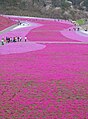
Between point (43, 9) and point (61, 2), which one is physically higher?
point (61, 2)

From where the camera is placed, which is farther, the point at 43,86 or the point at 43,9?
→ the point at 43,9

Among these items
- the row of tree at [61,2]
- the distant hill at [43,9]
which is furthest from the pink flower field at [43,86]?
the row of tree at [61,2]

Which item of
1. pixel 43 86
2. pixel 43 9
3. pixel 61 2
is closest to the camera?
pixel 43 86

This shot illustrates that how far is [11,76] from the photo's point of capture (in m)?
21.6

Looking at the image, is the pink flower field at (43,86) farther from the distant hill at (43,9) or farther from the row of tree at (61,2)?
the row of tree at (61,2)

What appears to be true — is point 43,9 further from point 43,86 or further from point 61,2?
point 43,86

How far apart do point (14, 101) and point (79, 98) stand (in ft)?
11.0

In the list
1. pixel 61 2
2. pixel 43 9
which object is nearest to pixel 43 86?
pixel 43 9

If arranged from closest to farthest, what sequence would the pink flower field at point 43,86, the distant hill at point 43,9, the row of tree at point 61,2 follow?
the pink flower field at point 43,86 → the distant hill at point 43,9 → the row of tree at point 61,2

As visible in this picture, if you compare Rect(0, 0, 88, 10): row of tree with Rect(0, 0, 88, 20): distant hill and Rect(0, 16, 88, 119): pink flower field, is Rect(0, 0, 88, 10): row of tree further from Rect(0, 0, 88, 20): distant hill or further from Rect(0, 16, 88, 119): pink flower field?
Rect(0, 16, 88, 119): pink flower field

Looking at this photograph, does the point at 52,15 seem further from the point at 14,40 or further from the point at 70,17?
the point at 14,40

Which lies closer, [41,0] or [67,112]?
[67,112]

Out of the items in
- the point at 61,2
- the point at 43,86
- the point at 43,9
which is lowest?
the point at 43,9

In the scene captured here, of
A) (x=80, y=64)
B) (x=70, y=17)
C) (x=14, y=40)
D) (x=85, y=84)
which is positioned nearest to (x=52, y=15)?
(x=70, y=17)
